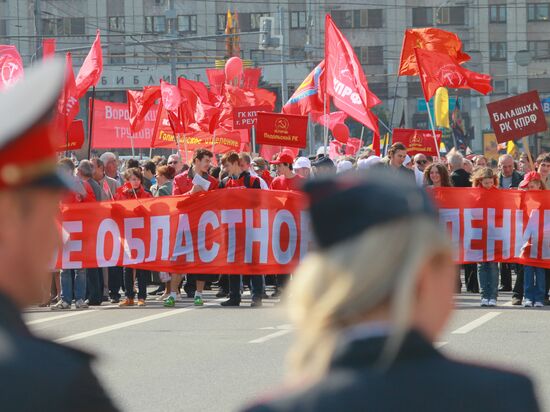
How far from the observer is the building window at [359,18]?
90125 millimetres

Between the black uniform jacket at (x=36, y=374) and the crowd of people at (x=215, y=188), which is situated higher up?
the black uniform jacket at (x=36, y=374)

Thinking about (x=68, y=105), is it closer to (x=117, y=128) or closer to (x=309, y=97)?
(x=309, y=97)

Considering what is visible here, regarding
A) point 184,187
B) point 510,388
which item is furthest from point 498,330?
point 510,388

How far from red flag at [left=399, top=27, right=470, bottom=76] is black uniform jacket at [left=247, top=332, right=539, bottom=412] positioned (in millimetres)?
22073

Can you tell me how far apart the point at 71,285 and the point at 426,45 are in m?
9.81

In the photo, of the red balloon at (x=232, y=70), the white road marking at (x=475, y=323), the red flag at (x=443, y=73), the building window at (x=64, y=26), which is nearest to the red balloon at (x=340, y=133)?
the red balloon at (x=232, y=70)

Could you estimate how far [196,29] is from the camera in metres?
89.4

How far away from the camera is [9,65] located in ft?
80.5

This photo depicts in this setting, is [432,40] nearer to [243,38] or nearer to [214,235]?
[214,235]

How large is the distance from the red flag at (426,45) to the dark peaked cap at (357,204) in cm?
2203

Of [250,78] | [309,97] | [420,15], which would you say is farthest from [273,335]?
[420,15]

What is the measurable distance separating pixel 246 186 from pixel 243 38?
2921 inches

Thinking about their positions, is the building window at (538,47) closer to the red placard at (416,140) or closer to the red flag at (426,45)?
the red placard at (416,140)

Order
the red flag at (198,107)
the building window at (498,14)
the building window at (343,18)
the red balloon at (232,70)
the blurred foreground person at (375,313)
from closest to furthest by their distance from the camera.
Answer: the blurred foreground person at (375,313), the red flag at (198,107), the red balloon at (232,70), the building window at (498,14), the building window at (343,18)
